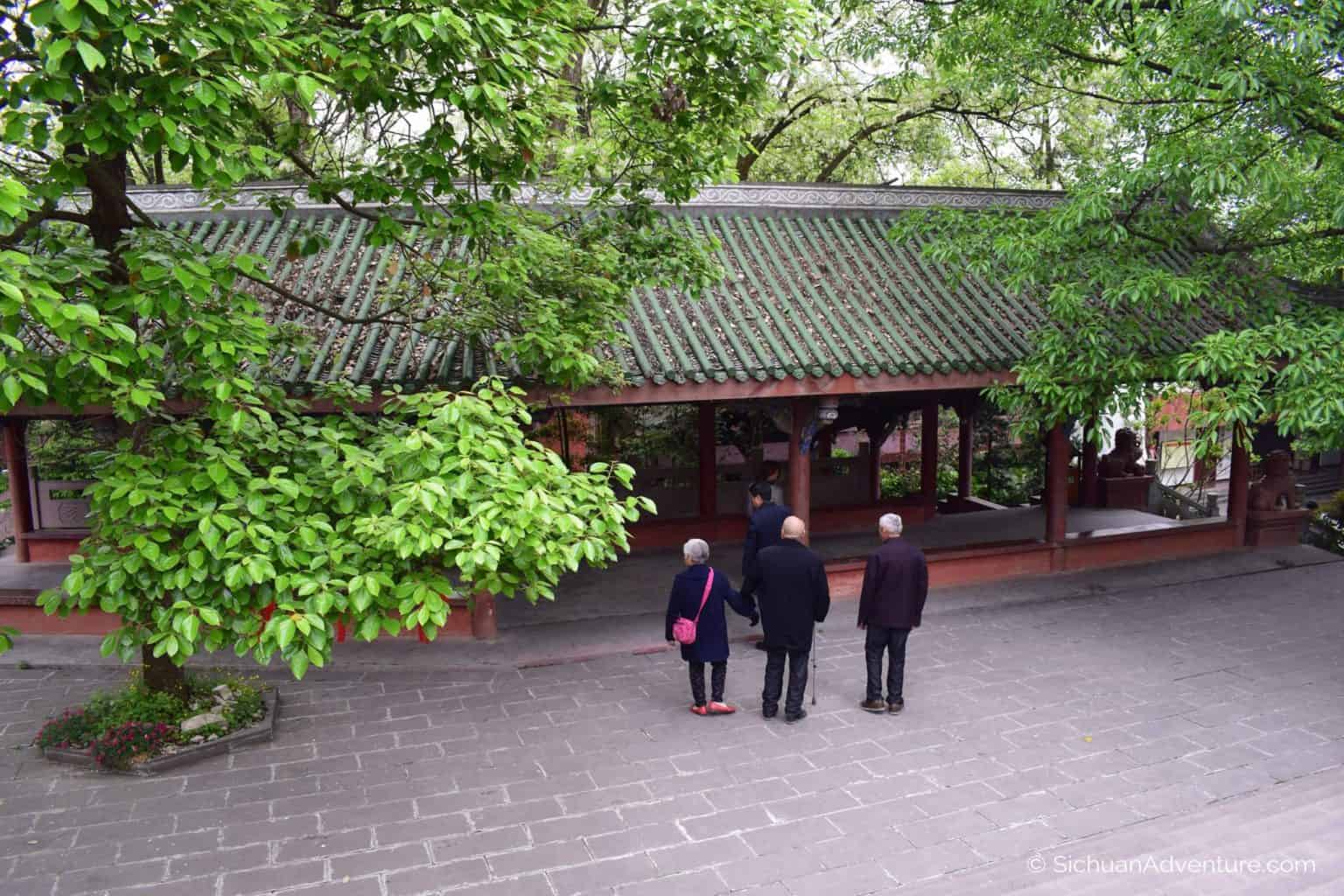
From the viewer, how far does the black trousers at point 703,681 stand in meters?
6.80

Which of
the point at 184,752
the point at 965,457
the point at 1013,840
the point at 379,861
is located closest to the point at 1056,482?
the point at 965,457

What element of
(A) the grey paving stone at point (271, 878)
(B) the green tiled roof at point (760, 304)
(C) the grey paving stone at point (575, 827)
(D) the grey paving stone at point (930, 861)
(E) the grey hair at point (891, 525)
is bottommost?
(D) the grey paving stone at point (930, 861)

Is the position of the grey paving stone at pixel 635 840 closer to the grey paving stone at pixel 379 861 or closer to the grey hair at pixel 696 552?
the grey paving stone at pixel 379 861

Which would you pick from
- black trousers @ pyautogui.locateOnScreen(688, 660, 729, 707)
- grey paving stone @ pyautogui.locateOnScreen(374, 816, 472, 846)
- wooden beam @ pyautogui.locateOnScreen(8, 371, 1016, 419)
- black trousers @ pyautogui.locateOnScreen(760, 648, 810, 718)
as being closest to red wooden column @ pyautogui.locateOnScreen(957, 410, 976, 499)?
wooden beam @ pyautogui.locateOnScreen(8, 371, 1016, 419)

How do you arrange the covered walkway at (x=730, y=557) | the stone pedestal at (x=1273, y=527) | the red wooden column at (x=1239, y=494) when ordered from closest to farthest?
the covered walkway at (x=730, y=557) → the red wooden column at (x=1239, y=494) → the stone pedestal at (x=1273, y=527)

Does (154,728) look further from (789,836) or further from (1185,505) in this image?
(1185,505)

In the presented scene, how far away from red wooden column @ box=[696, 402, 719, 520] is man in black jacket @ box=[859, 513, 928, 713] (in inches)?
231

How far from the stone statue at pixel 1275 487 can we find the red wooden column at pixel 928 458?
4.18 meters

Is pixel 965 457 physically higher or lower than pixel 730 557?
higher

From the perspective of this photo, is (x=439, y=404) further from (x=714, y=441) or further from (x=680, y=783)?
(x=714, y=441)

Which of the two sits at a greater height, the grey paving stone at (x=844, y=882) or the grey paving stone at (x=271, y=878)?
the grey paving stone at (x=271, y=878)

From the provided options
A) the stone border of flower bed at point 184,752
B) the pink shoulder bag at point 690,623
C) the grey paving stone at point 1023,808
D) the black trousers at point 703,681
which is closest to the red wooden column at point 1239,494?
the grey paving stone at point 1023,808

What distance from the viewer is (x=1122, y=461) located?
50.7 ft

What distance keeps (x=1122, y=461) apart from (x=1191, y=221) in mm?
8495
